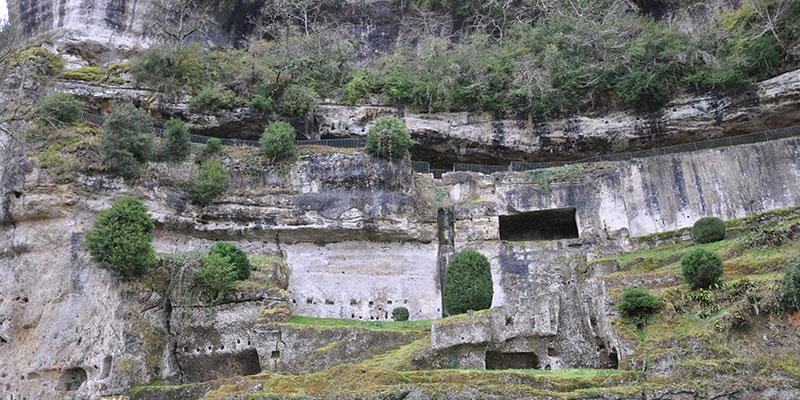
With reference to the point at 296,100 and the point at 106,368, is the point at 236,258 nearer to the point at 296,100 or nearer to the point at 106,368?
the point at 106,368

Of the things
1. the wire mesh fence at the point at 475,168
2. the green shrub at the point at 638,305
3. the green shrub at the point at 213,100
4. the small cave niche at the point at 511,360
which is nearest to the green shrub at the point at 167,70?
the green shrub at the point at 213,100

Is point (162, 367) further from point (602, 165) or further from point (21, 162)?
point (602, 165)

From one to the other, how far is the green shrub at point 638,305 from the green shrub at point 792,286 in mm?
3215

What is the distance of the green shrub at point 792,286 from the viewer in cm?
1239

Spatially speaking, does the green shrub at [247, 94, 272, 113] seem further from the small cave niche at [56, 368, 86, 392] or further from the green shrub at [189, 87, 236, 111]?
the small cave niche at [56, 368, 86, 392]

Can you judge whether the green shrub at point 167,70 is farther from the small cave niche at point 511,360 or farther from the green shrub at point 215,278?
the small cave niche at point 511,360

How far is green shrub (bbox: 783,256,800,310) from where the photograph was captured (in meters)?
12.4

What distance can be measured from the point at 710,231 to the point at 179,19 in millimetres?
28616

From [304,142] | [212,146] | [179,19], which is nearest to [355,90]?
[304,142]

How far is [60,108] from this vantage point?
2452 centimetres

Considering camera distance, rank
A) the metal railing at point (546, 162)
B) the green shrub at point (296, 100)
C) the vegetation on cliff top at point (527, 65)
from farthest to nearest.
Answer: the green shrub at point (296, 100), the vegetation on cliff top at point (527, 65), the metal railing at point (546, 162)

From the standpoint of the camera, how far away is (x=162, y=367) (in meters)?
19.2

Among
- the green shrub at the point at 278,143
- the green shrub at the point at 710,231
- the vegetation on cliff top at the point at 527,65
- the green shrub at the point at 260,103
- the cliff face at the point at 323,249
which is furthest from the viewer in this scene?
the green shrub at the point at 260,103

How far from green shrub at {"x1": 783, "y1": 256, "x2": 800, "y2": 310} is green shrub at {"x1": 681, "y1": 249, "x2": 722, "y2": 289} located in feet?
8.71
